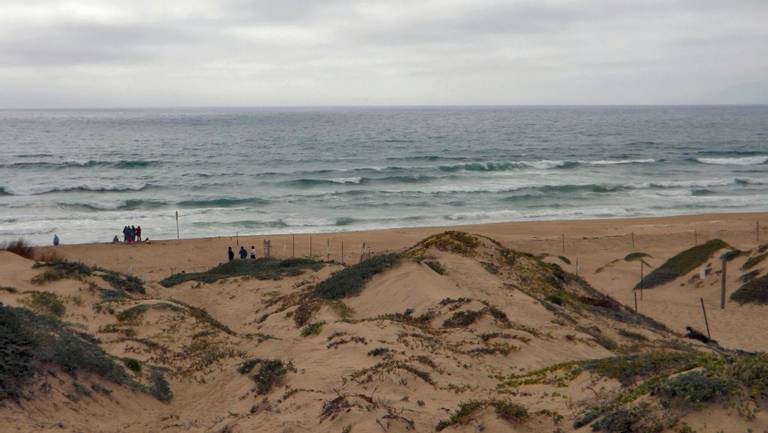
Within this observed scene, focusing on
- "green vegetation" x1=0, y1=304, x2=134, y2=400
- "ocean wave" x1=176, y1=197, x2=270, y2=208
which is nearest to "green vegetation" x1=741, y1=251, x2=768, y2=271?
"green vegetation" x1=0, y1=304, x2=134, y2=400

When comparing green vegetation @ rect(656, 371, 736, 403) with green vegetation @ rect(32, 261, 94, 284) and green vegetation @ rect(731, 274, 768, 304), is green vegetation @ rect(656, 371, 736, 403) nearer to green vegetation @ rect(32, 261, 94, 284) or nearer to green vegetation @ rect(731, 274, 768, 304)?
green vegetation @ rect(731, 274, 768, 304)

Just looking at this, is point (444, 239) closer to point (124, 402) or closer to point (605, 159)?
point (124, 402)

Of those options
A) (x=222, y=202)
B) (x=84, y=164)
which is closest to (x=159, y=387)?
(x=222, y=202)

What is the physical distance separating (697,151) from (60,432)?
85.2 metres

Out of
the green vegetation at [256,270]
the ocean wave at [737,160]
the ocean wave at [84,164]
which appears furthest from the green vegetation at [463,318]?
the ocean wave at [737,160]

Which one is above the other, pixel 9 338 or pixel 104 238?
pixel 9 338

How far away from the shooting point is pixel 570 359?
13398 mm

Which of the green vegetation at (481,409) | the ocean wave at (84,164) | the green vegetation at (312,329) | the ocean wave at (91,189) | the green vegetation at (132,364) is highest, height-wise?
the green vegetation at (481,409)

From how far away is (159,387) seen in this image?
474 inches

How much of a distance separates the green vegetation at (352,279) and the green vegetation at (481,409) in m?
10.1

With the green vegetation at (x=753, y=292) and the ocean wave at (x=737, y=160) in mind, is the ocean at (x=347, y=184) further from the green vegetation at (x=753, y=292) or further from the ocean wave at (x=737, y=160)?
the green vegetation at (x=753, y=292)

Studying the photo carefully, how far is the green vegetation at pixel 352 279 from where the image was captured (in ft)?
61.5

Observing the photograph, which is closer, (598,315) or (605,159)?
(598,315)

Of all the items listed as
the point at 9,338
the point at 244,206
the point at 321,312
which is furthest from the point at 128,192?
the point at 9,338
